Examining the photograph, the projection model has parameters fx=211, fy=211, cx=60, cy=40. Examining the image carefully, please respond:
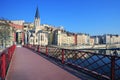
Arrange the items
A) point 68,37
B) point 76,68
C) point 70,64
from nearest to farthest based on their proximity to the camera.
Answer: point 76,68 < point 70,64 < point 68,37

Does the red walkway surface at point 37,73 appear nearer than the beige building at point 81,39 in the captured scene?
Yes

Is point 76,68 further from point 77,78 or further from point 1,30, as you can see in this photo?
point 1,30

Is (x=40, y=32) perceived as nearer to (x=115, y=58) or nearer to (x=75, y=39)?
(x=75, y=39)

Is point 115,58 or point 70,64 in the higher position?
point 115,58

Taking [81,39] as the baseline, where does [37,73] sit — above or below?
below

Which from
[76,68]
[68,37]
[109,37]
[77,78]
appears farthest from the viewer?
[109,37]

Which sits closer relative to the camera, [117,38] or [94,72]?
[94,72]

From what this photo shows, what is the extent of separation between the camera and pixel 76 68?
9820 millimetres

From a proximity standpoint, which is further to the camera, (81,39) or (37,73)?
(81,39)

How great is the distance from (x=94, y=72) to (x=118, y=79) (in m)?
1.39

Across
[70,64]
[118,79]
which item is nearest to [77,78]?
[118,79]

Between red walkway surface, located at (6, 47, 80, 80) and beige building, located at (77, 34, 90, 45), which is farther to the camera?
beige building, located at (77, 34, 90, 45)

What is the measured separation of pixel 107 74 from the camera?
757 centimetres

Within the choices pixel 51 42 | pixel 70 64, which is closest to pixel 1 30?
pixel 70 64
